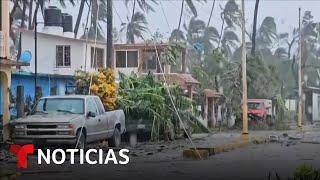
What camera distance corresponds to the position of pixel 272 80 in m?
42.4

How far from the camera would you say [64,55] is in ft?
110

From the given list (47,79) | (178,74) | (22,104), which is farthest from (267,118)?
(22,104)

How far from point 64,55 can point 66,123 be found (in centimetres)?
1745

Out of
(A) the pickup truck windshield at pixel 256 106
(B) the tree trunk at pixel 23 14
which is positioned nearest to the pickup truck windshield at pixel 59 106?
(B) the tree trunk at pixel 23 14

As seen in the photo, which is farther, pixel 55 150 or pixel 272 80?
pixel 272 80

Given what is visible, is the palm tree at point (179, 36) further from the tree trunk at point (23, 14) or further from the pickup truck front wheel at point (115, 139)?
the pickup truck front wheel at point (115, 139)

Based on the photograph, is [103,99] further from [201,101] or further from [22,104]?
[201,101]

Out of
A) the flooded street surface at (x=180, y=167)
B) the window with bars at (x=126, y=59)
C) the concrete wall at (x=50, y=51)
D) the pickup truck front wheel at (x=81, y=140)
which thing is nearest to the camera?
the flooded street surface at (x=180, y=167)

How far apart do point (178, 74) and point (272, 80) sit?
819 cm

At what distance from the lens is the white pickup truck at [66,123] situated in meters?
16.6

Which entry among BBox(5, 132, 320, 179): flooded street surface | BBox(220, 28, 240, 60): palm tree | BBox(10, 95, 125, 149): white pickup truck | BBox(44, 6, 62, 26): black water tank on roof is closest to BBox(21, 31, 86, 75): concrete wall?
BBox(44, 6, 62, 26): black water tank on roof

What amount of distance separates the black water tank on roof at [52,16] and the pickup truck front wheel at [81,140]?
993cm

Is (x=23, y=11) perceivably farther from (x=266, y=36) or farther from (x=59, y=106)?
(x=266, y=36)

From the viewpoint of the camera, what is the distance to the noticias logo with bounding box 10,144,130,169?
14.8 metres
